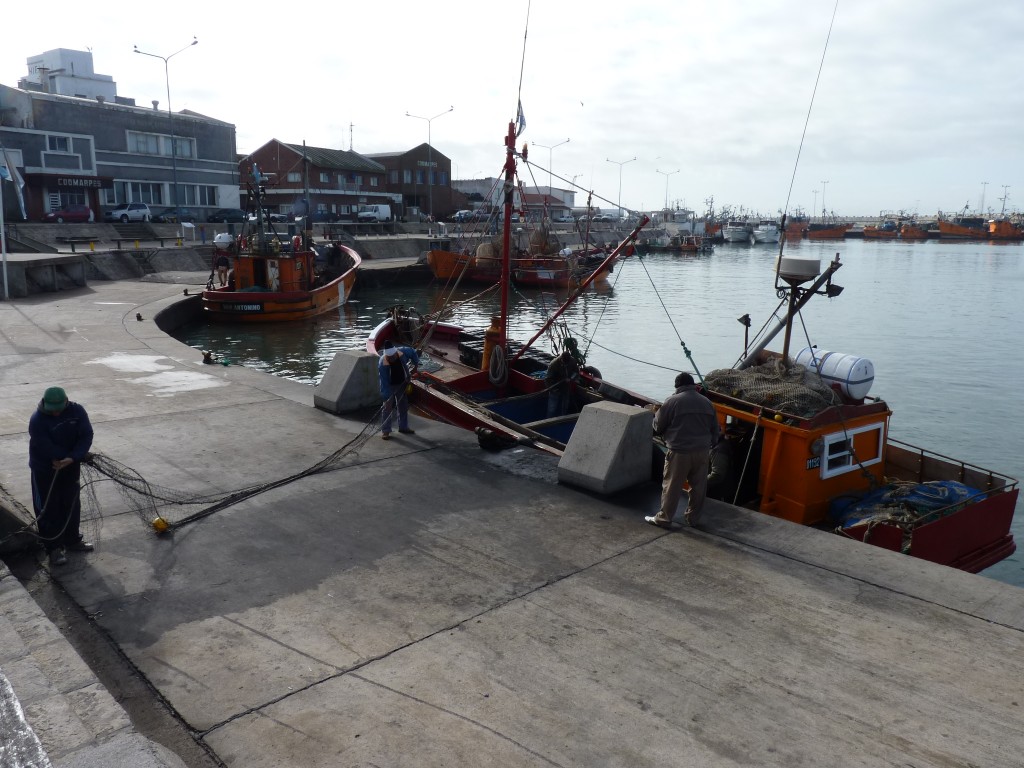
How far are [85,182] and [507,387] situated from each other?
155 feet

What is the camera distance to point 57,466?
6.22 meters

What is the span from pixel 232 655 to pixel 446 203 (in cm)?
9059

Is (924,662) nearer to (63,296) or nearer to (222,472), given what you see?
(222,472)

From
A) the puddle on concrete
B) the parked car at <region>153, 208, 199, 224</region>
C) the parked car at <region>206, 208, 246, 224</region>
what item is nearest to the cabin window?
the puddle on concrete

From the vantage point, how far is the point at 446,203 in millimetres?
92375

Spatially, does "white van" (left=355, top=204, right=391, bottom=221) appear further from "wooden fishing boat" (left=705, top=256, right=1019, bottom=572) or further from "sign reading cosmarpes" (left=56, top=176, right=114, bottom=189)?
"wooden fishing boat" (left=705, top=256, right=1019, bottom=572)

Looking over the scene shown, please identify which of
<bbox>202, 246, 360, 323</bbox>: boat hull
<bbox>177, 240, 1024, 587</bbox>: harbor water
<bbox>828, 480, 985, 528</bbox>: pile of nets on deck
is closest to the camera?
<bbox>828, 480, 985, 528</bbox>: pile of nets on deck

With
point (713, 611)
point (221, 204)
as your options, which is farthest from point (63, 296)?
point (221, 204)

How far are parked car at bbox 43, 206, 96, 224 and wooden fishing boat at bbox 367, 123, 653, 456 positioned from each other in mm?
38932

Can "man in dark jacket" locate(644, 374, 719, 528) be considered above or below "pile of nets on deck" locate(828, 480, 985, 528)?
above

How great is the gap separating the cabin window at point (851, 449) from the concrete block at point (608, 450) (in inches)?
89.5

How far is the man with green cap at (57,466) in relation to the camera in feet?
20.6

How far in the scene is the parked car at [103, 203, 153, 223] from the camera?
49.9 metres

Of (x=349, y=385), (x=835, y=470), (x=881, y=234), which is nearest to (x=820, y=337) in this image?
(x=835, y=470)
